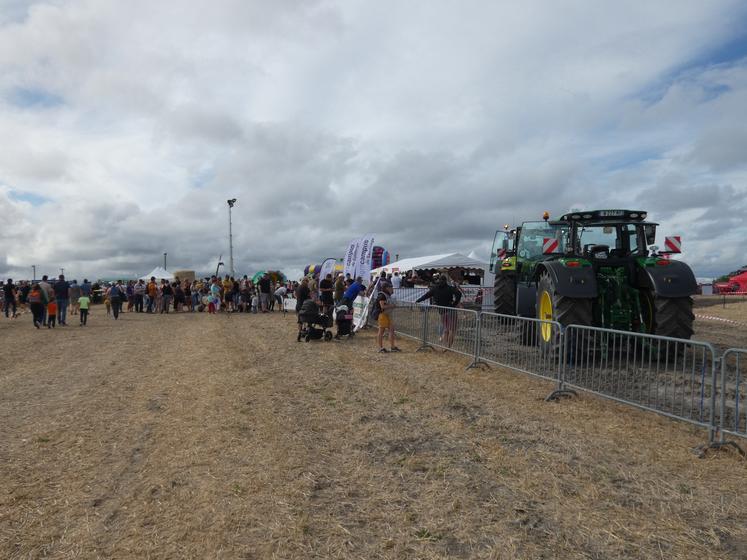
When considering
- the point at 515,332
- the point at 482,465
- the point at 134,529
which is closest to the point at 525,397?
the point at 515,332

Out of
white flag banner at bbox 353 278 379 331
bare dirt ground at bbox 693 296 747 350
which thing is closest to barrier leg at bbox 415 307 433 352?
white flag banner at bbox 353 278 379 331

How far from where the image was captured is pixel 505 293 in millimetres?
12875

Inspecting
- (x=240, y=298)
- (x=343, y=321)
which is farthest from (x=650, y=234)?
(x=240, y=298)

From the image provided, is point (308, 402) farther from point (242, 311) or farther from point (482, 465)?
point (242, 311)

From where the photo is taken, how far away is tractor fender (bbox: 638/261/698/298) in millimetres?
8109

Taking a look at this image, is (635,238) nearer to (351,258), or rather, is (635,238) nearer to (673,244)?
→ (673,244)

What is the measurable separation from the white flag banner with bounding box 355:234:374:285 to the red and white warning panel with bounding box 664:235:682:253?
10602 millimetres

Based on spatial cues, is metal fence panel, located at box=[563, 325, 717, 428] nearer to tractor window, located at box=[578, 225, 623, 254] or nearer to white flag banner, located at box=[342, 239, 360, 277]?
tractor window, located at box=[578, 225, 623, 254]

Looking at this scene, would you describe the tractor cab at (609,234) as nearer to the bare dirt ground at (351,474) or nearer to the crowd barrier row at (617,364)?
the crowd barrier row at (617,364)

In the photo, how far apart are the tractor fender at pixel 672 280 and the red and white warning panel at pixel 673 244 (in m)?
0.24

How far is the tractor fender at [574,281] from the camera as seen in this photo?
793cm

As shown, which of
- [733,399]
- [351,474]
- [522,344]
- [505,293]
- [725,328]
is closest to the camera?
[351,474]

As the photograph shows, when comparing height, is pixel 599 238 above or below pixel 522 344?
above

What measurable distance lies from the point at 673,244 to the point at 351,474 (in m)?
6.87
